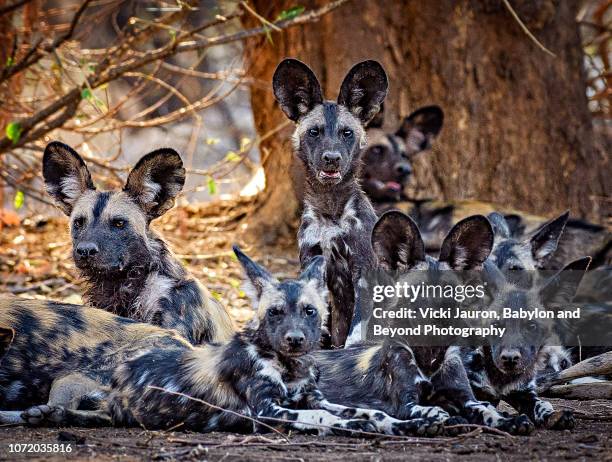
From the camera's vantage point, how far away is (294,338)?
4.12 meters

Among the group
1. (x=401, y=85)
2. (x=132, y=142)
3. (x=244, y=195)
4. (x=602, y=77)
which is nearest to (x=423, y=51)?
(x=401, y=85)

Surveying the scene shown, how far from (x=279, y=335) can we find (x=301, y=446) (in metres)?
0.53

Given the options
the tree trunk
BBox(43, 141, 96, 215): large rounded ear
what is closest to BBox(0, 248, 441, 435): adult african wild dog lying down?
BBox(43, 141, 96, 215): large rounded ear

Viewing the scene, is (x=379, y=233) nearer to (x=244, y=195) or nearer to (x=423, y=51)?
(x=423, y=51)

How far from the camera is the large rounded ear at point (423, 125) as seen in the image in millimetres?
8148

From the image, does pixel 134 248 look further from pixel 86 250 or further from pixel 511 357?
pixel 511 357

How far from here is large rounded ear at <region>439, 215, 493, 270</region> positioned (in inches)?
177

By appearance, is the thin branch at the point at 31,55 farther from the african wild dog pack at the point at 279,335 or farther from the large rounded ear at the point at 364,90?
the large rounded ear at the point at 364,90

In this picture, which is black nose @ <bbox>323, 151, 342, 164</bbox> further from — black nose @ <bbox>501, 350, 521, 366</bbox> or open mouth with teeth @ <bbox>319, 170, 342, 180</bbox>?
black nose @ <bbox>501, 350, 521, 366</bbox>

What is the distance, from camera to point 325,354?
4.94 meters

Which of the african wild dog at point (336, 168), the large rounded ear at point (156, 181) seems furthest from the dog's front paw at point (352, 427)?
the large rounded ear at point (156, 181)

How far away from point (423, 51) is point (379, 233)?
4151 millimetres

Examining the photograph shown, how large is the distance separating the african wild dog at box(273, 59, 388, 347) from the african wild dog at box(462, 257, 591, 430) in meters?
1.11

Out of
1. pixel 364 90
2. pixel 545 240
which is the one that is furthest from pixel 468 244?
pixel 364 90
